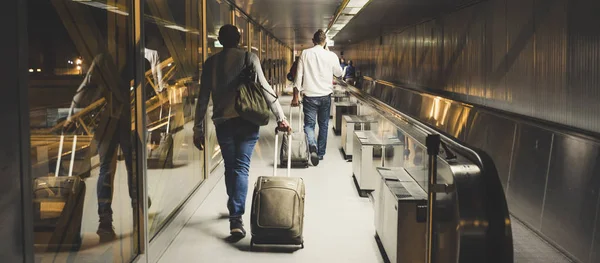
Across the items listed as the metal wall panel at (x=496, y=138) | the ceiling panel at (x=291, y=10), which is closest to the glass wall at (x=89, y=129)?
the metal wall panel at (x=496, y=138)

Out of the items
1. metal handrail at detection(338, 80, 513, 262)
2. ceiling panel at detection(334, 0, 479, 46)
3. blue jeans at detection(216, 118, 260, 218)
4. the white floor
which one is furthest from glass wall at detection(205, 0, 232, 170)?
metal handrail at detection(338, 80, 513, 262)

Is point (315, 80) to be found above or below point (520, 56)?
below

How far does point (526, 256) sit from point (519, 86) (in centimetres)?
348

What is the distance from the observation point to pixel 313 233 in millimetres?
5566

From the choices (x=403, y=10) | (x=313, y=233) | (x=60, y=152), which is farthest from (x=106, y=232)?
(x=403, y=10)

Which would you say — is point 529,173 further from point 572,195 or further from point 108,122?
point 108,122

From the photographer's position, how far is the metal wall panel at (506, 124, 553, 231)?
5.85 meters

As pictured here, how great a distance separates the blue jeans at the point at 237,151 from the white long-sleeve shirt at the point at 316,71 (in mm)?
3734

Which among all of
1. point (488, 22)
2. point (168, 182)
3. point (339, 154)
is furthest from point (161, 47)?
point (488, 22)

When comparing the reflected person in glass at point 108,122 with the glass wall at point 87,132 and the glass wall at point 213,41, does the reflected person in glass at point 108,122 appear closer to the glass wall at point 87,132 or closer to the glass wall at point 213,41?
the glass wall at point 87,132

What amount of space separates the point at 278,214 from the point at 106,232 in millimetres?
1292

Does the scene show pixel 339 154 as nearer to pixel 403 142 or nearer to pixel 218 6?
pixel 218 6

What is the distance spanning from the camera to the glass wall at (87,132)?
357cm

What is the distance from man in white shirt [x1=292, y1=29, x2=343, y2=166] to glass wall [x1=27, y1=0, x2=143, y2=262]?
172 inches
